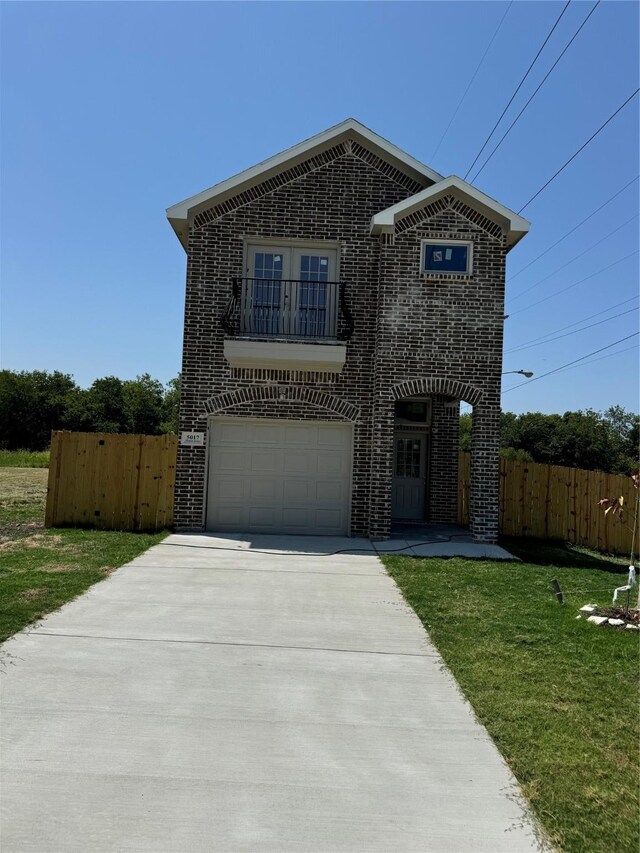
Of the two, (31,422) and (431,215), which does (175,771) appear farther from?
(31,422)

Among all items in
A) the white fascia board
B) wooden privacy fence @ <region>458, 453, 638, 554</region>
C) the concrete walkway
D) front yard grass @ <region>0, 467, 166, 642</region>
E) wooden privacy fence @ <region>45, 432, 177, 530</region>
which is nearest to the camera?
the concrete walkway

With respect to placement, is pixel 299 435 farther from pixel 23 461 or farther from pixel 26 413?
pixel 26 413

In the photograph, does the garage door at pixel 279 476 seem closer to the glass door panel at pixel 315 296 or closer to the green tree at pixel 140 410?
the glass door panel at pixel 315 296

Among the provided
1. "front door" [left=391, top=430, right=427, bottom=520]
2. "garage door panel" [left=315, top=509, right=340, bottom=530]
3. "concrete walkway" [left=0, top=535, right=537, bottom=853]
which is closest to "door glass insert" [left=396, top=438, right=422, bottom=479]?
"front door" [left=391, top=430, right=427, bottom=520]

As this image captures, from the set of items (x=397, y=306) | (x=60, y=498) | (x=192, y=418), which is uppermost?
(x=397, y=306)

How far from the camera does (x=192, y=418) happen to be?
500 inches

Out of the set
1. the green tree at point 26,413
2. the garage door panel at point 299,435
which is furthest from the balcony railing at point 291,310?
the green tree at point 26,413

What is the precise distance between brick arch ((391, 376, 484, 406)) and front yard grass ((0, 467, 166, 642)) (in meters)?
5.29

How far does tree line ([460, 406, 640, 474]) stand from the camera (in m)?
65.8

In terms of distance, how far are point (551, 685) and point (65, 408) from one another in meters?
63.6

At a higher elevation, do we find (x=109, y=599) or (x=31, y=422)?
(x=31, y=422)

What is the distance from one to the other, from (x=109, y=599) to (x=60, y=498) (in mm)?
6024

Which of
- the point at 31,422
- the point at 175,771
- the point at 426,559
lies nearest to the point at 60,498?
the point at 426,559

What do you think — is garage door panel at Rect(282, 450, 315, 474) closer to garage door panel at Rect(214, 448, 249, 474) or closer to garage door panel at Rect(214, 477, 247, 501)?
garage door panel at Rect(214, 448, 249, 474)
